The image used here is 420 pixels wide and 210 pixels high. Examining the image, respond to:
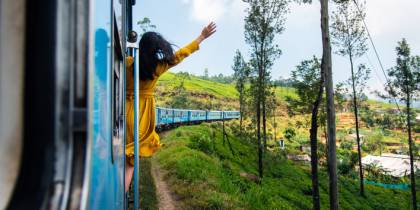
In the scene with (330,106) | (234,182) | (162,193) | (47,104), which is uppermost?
(330,106)

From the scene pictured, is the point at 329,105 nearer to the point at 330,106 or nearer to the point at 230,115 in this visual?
the point at 330,106


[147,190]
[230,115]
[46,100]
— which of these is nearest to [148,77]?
[46,100]

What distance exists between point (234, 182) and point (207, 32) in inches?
404

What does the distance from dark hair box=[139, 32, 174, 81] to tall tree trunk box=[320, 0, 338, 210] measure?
262 inches

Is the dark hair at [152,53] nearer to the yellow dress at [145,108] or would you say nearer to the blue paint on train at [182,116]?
the yellow dress at [145,108]

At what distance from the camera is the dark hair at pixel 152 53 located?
2406mm

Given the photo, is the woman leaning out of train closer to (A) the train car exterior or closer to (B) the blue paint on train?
(A) the train car exterior

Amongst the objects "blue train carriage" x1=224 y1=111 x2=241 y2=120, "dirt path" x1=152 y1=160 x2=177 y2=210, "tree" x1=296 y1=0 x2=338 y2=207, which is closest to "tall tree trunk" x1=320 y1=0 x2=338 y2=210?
"tree" x1=296 y1=0 x2=338 y2=207

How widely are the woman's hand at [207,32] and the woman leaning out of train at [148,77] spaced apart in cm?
6

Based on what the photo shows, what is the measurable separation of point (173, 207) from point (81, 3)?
7.62m

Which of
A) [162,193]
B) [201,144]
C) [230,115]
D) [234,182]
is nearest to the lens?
[162,193]

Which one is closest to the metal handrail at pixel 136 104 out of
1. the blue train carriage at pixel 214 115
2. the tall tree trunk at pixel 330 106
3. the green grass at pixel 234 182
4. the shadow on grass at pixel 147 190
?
the green grass at pixel 234 182

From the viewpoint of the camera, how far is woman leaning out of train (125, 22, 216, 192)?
7.91ft

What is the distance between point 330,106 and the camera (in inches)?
330
